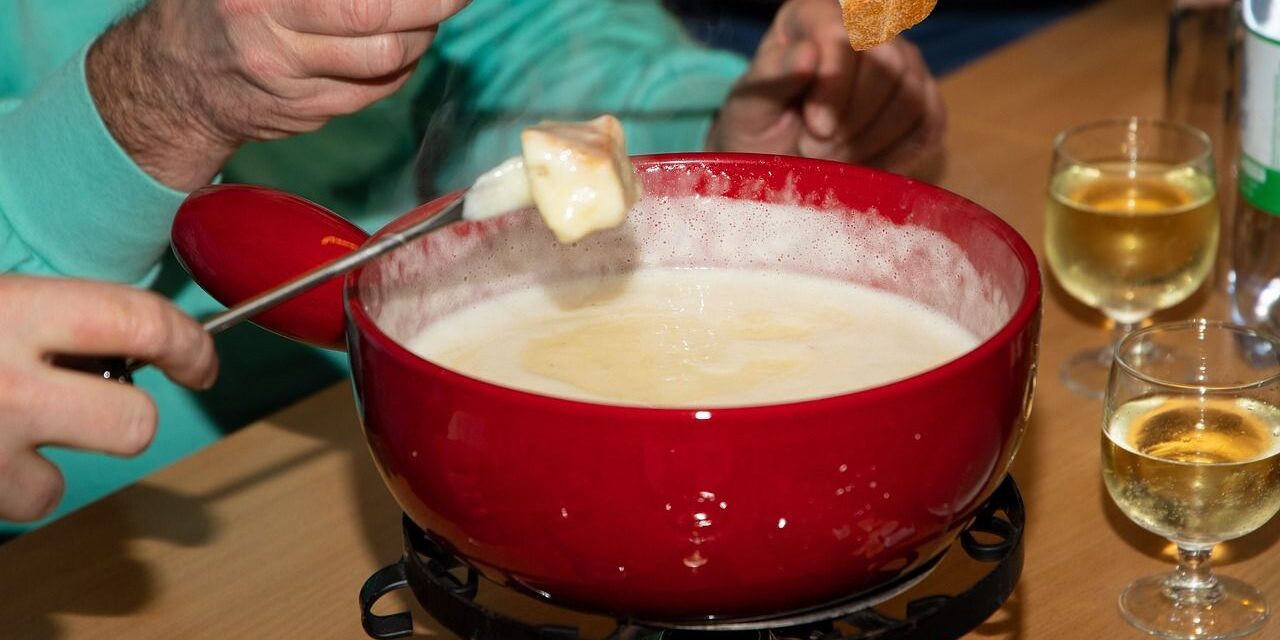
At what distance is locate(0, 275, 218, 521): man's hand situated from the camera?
2.13ft

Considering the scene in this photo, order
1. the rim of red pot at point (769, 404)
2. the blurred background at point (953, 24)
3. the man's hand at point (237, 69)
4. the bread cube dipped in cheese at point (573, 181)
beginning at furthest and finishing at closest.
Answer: the blurred background at point (953, 24) < the man's hand at point (237, 69) < the bread cube dipped in cheese at point (573, 181) < the rim of red pot at point (769, 404)

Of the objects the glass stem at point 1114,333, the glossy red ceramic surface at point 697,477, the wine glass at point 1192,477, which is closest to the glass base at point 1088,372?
the glass stem at point 1114,333

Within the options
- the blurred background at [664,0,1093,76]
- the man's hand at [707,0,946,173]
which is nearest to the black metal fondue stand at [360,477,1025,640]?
the man's hand at [707,0,946,173]

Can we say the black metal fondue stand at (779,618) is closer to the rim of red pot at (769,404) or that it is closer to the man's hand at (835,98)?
the rim of red pot at (769,404)

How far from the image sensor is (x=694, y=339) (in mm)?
794

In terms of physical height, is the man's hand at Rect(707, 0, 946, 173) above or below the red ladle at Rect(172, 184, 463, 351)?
below

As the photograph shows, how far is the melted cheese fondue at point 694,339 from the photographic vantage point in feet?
2.40

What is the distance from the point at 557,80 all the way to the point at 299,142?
0.31 m

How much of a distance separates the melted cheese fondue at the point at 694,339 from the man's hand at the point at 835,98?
1.66 ft

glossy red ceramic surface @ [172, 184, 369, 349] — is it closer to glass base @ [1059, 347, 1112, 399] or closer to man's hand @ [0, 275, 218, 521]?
man's hand @ [0, 275, 218, 521]

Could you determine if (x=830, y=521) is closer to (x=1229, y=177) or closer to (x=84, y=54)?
(x=84, y=54)

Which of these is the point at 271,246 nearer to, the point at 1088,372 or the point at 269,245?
the point at 269,245

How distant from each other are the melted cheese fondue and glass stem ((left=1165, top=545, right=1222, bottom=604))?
0.64 feet

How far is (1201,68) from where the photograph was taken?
1472mm
